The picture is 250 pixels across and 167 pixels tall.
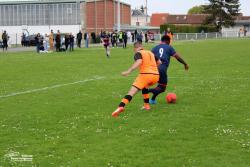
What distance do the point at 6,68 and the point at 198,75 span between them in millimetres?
10109

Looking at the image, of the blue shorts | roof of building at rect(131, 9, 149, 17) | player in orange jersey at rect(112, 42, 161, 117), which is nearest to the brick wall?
the blue shorts

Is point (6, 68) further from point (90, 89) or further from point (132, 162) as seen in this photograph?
point (132, 162)

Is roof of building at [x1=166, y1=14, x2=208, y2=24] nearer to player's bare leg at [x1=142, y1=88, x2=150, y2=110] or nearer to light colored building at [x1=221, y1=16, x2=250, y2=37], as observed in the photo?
light colored building at [x1=221, y1=16, x2=250, y2=37]

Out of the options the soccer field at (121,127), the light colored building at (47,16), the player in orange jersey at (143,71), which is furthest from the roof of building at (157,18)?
the player in orange jersey at (143,71)

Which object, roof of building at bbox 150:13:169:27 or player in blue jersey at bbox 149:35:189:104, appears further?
roof of building at bbox 150:13:169:27

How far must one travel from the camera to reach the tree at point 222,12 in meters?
111

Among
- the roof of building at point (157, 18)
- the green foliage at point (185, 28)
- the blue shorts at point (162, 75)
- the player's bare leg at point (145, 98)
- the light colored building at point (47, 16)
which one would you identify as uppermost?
the roof of building at point (157, 18)

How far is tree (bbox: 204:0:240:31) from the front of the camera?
11119cm

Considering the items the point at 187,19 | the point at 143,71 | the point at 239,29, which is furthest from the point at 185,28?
the point at 143,71

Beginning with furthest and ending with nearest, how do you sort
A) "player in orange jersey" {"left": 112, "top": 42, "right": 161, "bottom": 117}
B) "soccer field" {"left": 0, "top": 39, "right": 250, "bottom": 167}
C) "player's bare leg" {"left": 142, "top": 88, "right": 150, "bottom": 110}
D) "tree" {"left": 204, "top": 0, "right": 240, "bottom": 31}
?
1. "tree" {"left": 204, "top": 0, "right": 240, "bottom": 31}
2. "player's bare leg" {"left": 142, "top": 88, "right": 150, "bottom": 110}
3. "player in orange jersey" {"left": 112, "top": 42, "right": 161, "bottom": 117}
4. "soccer field" {"left": 0, "top": 39, "right": 250, "bottom": 167}

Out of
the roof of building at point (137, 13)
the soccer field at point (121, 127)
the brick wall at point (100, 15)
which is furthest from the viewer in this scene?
the roof of building at point (137, 13)

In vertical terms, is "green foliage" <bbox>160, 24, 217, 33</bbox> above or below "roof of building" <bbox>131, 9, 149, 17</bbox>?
below

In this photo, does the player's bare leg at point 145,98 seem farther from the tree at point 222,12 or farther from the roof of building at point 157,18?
the roof of building at point 157,18

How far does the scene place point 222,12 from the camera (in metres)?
111
